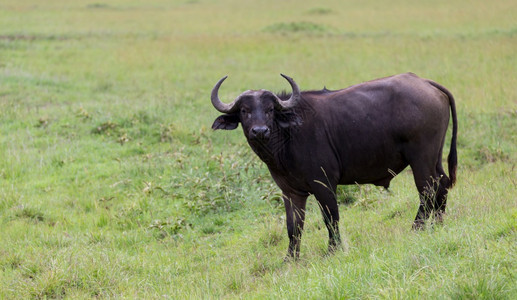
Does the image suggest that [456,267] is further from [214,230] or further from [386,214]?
[214,230]

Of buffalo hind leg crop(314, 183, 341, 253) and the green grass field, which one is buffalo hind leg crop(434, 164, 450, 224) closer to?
the green grass field

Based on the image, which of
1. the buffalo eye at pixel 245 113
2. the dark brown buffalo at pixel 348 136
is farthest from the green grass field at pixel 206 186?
the buffalo eye at pixel 245 113

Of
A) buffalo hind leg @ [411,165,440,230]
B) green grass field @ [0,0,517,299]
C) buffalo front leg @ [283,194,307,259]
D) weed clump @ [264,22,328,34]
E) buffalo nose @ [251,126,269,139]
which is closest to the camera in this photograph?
green grass field @ [0,0,517,299]

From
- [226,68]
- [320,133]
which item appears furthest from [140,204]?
[226,68]

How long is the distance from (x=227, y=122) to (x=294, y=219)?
132 cm

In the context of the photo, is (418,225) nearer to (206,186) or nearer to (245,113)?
(245,113)

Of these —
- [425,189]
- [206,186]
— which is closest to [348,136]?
[425,189]

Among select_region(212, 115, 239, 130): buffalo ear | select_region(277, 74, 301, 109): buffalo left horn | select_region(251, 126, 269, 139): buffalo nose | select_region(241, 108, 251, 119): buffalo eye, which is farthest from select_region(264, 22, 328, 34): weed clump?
select_region(251, 126, 269, 139): buffalo nose

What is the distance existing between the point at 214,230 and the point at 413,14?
1048 inches

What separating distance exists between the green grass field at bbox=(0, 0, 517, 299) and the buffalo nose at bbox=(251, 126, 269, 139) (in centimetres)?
133

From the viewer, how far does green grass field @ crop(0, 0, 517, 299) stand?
5082mm

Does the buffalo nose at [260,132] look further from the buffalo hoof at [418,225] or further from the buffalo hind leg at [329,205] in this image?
the buffalo hoof at [418,225]

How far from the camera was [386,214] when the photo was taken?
23.9 ft

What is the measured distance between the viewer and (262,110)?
6.27m
